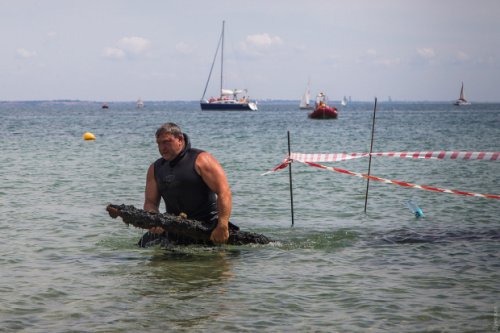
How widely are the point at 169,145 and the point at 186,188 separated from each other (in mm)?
599

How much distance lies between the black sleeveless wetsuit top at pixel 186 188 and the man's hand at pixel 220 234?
22 cm

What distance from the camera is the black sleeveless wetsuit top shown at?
855 cm

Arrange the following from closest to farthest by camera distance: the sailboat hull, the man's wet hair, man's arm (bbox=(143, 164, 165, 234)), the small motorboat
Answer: the man's wet hair → man's arm (bbox=(143, 164, 165, 234)) → the small motorboat → the sailboat hull

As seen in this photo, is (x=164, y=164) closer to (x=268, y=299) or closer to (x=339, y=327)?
(x=268, y=299)

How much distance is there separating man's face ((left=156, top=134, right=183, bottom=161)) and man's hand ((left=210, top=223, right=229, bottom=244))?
1.03 meters

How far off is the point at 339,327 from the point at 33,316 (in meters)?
2.84

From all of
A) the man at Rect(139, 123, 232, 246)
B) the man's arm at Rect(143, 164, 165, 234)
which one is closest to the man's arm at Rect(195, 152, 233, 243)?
the man at Rect(139, 123, 232, 246)

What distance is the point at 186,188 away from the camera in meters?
8.64

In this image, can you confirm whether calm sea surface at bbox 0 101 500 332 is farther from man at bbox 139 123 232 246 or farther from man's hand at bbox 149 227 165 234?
man at bbox 139 123 232 246

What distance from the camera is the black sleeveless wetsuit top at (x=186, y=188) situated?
337 inches

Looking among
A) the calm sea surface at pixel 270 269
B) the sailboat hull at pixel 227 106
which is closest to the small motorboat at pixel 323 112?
the sailboat hull at pixel 227 106

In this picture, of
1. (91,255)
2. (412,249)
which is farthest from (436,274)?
(91,255)

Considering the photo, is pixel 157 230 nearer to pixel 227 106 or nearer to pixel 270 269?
pixel 270 269

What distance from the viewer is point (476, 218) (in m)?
12.8
